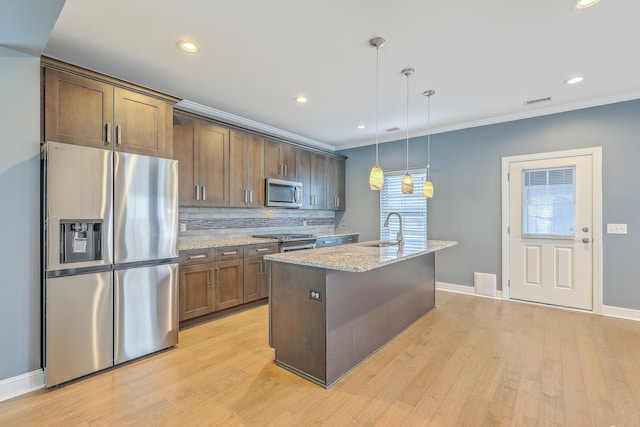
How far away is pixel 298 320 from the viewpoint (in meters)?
2.38

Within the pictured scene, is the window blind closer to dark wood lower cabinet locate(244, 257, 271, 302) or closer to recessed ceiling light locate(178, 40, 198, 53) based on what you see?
dark wood lower cabinet locate(244, 257, 271, 302)

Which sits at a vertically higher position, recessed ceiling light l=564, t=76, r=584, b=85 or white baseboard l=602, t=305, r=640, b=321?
recessed ceiling light l=564, t=76, r=584, b=85

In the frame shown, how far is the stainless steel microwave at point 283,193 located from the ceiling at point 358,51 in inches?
45.4

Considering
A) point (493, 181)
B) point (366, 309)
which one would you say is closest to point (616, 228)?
point (493, 181)

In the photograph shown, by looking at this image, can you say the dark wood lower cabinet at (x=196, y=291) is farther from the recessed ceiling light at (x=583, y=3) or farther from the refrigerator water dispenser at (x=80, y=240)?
the recessed ceiling light at (x=583, y=3)

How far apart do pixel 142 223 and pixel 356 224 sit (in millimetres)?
4121

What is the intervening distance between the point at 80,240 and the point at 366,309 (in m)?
2.39

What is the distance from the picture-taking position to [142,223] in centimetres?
261

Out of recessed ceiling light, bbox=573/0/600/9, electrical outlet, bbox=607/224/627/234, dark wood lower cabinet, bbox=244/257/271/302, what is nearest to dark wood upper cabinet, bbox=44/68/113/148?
dark wood lower cabinet, bbox=244/257/271/302

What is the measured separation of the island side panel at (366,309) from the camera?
2277mm

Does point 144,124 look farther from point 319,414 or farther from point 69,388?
point 319,414

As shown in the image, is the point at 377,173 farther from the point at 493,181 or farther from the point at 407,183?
the point at 493,181

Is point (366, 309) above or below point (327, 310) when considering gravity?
below

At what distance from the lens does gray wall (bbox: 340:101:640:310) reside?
11.7 feet
